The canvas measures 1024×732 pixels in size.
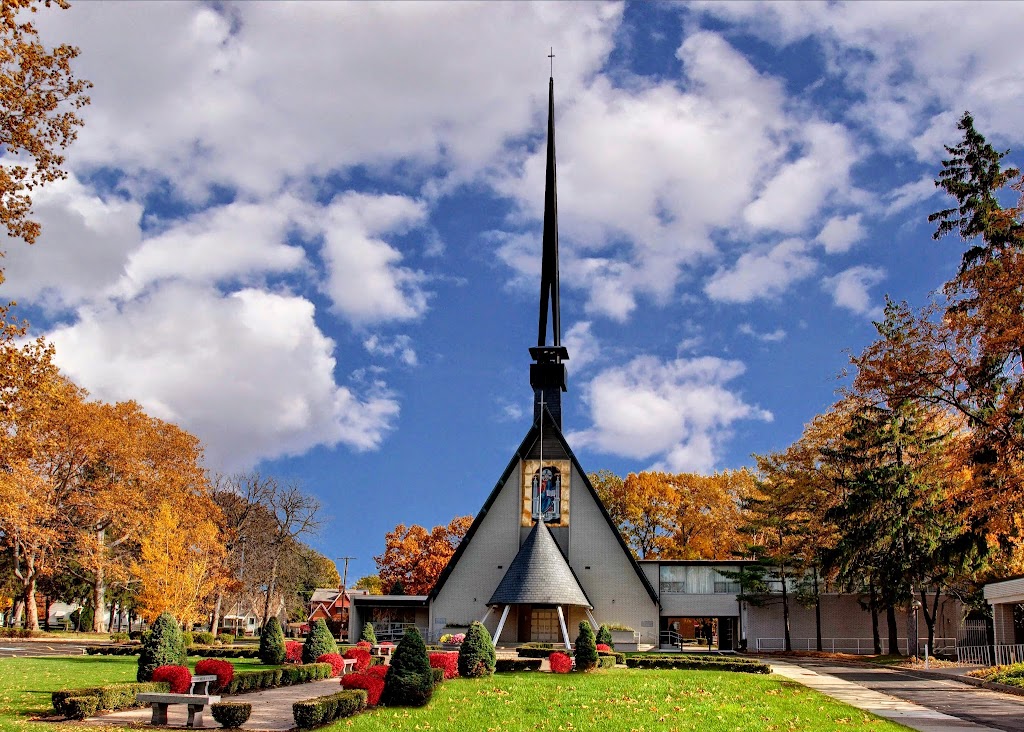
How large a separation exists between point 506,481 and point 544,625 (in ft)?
26.4

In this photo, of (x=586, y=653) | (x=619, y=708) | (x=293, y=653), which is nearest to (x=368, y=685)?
(x=619, y=708)

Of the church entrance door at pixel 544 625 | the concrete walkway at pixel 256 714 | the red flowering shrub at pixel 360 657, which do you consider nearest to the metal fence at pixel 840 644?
the church entrance door at pixel 544 625

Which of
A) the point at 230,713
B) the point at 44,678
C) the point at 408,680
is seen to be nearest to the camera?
the point at 230,713

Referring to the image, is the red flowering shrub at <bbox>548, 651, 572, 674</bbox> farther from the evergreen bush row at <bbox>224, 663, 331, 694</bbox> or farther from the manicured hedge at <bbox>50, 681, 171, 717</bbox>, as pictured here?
the manicured hedge at <bbox>50, 681, 171, 717</bbox>

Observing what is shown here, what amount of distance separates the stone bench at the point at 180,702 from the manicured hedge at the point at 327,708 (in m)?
1.50

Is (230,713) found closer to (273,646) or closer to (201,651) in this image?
(273,646)

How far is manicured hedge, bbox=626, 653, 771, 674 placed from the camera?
88.7 feet

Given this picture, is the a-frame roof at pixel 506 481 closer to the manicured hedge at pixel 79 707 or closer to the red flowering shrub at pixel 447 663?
the red flowering shrub at pixel 447 663

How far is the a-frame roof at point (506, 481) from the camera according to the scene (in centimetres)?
4406

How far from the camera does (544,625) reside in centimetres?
4134

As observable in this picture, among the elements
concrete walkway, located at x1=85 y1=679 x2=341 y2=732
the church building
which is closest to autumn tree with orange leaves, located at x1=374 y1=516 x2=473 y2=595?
the church building

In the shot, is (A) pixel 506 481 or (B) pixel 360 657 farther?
(A) pixel 506 481

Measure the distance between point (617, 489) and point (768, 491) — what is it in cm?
1841

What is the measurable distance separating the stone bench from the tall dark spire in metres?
33.2
